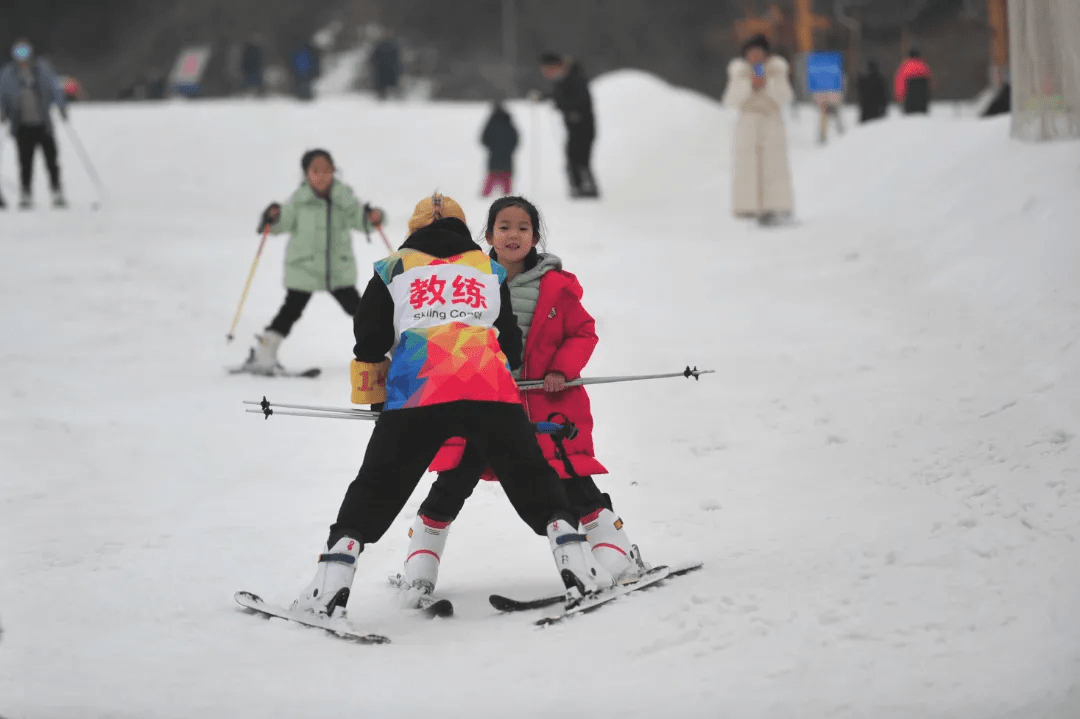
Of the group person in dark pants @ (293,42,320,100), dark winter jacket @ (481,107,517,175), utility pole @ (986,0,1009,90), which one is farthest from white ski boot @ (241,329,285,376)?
person in dark pants @ (293,42,320,100)

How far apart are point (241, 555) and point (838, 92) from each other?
16337mm

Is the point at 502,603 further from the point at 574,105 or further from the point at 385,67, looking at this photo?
the point at 385,67

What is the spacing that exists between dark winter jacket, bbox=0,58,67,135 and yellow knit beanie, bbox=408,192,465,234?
11.0 metres

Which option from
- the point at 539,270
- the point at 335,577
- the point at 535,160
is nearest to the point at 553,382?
the point at 539,270

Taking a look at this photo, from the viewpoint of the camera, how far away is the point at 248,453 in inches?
246

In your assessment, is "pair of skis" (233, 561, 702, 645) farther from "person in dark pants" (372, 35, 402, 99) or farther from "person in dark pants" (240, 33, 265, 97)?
"person in dark pants" (240, 33, 265, 97)

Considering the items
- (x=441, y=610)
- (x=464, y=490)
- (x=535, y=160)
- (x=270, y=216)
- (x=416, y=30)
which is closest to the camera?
(x=441, y=610)

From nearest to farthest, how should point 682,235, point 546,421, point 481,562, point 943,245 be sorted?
1. point 546,421
2. point 481,562
3. point 943,245
4. point 682,235

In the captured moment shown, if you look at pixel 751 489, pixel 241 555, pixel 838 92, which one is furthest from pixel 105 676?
pixel 838 92

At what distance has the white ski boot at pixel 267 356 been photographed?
772 cm

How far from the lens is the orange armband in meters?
3.98

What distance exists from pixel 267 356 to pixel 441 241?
3.95 metres

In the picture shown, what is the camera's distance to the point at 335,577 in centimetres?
383

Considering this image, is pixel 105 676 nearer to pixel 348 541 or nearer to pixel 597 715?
pixel 348 541
